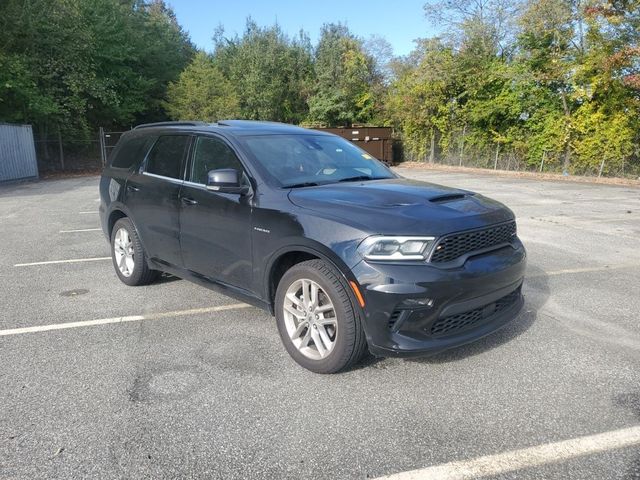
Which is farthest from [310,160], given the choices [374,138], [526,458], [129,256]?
[374,138]

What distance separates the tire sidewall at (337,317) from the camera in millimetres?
3193

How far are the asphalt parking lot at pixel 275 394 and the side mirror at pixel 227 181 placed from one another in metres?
1.24

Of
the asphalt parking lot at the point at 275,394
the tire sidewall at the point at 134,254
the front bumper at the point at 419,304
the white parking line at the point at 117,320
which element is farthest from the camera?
the tire sidewall at the point at 134,254

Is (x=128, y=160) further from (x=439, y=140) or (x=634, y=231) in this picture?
(x=439, y=140)

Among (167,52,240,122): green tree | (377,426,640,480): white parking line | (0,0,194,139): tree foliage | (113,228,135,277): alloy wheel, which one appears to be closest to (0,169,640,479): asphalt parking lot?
(377,426,640,480): white parking line

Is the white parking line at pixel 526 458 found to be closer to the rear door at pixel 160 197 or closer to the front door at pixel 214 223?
the front door at pixel 214 223

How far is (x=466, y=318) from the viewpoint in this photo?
130 inches

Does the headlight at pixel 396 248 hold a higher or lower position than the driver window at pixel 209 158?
lower

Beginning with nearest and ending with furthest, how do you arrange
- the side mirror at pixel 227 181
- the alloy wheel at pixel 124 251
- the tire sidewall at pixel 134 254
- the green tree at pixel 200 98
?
1. the side mirror at pixel 227 181
2. the tire sidewall at pixel 134 254
3. the alloy wheel at pixel 124 251
4. the green tree at pixel 200 98

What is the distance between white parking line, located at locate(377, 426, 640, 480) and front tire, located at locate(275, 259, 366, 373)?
96 centimetres

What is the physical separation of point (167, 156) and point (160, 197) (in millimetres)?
A: 447

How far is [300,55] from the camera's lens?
43906 millimetres

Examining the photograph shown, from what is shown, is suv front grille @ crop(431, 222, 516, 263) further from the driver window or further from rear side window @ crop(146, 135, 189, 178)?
rear side window @ crop(146, 135, 189, 178)

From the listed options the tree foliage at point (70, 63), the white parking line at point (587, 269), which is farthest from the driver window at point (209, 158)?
the tree foliage at point (70, 63)
